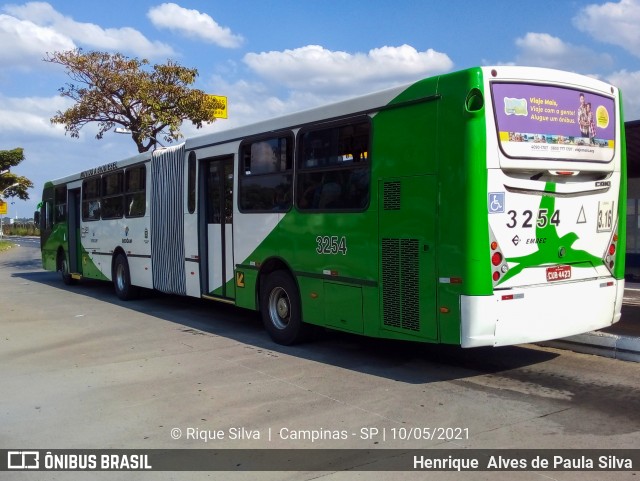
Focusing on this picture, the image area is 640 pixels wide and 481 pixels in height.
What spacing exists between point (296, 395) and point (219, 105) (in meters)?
16.1

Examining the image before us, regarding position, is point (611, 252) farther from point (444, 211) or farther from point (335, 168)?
point (335, 168)

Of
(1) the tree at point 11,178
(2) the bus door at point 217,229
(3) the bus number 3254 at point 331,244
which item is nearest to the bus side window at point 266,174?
(2) the bus door at point 217,229

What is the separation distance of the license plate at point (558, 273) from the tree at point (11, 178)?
50.0 metres

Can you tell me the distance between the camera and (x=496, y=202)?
248 inches

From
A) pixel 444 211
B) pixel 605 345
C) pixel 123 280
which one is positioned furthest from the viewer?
pixel 123 280

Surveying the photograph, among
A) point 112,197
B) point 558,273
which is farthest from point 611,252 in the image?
point 112,197

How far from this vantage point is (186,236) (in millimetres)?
11344

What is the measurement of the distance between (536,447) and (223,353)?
15.8ft

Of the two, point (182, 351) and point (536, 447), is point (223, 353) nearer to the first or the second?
point (182, 351)

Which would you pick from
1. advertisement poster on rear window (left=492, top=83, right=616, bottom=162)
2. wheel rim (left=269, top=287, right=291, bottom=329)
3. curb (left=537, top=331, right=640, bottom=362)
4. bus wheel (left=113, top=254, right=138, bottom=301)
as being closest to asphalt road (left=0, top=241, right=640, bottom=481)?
curb (left=537, top=331, right=640, bottom=362)

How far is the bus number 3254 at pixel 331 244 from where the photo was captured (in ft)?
25.6

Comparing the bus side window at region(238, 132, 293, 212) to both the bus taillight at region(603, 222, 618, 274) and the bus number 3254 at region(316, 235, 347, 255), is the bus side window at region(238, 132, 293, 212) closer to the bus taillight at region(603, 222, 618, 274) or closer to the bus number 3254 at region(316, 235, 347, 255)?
the bus number 3254 at region(316, 235, 347, 255)

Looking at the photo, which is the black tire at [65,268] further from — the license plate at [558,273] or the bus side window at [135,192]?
the license plate at [558,273]

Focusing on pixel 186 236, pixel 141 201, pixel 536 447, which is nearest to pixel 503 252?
pixel 536 447
